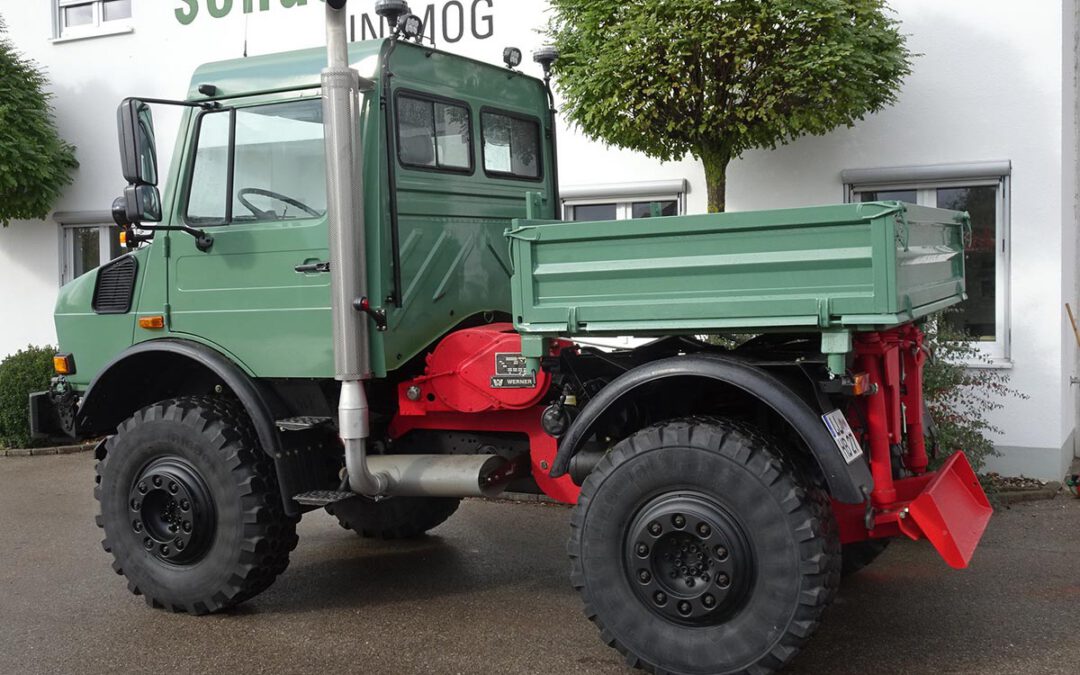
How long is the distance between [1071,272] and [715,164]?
2933 millimetres

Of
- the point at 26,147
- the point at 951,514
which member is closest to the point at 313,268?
the point at 951,514

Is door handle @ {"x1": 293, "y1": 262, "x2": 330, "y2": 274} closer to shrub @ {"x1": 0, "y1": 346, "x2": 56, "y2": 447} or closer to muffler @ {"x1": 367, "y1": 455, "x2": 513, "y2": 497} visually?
muffler @ {"x1": 367, "y1": 455, "x2": 513, "y2": 497}

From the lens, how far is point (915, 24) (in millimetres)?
8539

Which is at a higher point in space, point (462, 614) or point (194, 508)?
point (194, 508)

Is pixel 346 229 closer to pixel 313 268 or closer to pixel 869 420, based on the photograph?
pixel 313 268

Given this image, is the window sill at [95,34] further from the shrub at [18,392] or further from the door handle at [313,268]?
the door handle at [313,268]

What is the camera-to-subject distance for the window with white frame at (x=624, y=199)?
947 centimetres

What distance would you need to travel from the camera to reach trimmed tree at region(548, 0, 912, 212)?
7121mm

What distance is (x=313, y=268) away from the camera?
16.9ft

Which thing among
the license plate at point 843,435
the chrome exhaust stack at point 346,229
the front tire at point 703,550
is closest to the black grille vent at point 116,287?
the chrome exhaust stack at point 346,229

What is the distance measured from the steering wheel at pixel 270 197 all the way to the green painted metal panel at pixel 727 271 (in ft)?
3.88

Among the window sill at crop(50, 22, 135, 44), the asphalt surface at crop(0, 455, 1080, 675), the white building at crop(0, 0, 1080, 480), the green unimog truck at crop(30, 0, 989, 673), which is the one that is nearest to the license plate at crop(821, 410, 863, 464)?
the green unimog truck at crop(30, 0, 989, 673)

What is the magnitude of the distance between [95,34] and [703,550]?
1041 cm

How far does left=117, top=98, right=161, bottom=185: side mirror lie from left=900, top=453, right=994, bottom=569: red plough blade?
3573 mm
